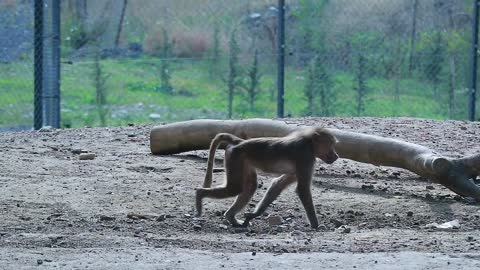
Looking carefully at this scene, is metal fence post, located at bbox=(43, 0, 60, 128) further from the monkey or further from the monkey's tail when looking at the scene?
the monkey

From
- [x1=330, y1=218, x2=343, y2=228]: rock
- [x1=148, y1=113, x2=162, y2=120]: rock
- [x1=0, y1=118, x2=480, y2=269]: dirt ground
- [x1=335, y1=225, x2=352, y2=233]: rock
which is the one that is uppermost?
[x1=148, y1=113, x2=162, y2=120]: rock

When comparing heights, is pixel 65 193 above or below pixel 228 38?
below

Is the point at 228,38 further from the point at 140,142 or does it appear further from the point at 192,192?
the point at 192,192

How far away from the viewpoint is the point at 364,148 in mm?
10367

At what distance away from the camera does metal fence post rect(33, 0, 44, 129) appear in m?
14.5

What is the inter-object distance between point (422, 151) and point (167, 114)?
701 centimetres

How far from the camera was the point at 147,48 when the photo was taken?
16.5 m

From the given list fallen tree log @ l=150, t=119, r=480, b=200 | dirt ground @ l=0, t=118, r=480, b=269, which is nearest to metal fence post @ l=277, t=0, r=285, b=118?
dirt ground @ l=0, t=118, r=480, b=269

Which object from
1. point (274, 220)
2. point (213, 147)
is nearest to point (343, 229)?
point (274, 220)

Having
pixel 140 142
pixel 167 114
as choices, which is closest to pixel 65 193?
pixel 140 142

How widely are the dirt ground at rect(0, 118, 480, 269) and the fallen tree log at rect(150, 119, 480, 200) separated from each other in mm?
182

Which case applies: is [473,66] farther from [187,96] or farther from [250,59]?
[187,96]

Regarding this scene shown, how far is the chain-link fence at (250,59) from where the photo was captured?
16.0 m

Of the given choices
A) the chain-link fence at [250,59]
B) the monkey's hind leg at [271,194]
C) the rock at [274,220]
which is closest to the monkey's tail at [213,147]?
the monkey's hind leg at [271,194]
